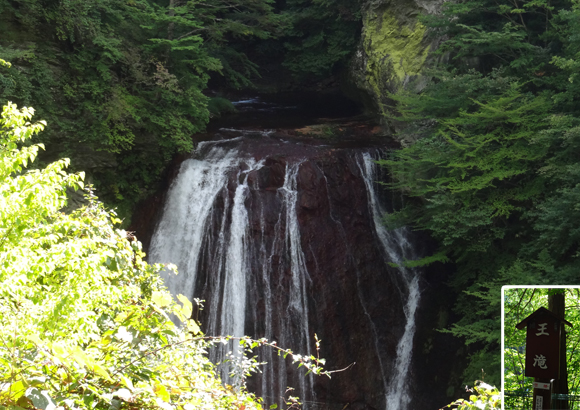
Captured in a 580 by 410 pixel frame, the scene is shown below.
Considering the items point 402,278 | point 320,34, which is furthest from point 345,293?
point 320,34

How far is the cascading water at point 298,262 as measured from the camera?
1080 cm

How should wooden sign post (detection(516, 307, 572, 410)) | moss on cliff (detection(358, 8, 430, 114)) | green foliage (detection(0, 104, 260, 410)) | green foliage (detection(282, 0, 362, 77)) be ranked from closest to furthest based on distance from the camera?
wooden sign post (detection(516, 307, 572, 410)) < green foliage (detection(0, 104, 260, 410)) < moss on cliff (detection(358, 8, 430, 114)) < green foliage (detection(282, 0, 362, 77))

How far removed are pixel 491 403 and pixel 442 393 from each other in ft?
27.7

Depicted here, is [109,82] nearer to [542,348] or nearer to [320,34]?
[320,34]

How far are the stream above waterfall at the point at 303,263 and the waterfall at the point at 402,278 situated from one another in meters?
0.02

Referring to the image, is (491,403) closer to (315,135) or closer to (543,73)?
(543,73)

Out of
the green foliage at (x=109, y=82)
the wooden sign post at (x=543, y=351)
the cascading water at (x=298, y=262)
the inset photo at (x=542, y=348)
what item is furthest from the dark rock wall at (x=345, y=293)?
the wooden sign post at (x=543, y=351)

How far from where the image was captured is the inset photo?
6.72 feet

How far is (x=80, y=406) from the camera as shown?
94.1 inches

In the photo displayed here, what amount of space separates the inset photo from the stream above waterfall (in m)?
8.75

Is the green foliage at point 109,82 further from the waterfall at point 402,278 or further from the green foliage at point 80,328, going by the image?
the green foliage at point 80,328

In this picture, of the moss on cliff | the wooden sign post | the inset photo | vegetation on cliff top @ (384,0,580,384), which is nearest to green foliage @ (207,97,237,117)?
the moss on cliff

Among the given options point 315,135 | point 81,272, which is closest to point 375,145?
point 315,135

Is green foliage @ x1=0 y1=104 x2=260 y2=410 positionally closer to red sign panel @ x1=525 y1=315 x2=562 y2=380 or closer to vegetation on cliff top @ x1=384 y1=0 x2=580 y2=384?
red sign panel @ x1=525 y1=315 x2=562 y2=380
